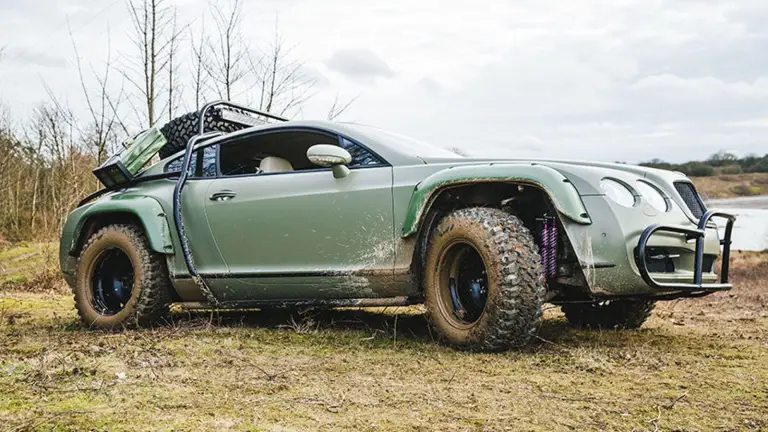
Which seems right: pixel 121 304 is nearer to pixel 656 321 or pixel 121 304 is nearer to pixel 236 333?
pixel 236 333

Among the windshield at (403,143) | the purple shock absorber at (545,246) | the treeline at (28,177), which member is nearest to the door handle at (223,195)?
the windshield at (403,143)

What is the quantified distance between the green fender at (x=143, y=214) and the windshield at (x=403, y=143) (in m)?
1.64

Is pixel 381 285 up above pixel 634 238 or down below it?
below

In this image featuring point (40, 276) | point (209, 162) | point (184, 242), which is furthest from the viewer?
point (40, 276)

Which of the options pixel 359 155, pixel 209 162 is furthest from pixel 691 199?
pixel 209 162

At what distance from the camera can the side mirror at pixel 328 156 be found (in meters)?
4.47

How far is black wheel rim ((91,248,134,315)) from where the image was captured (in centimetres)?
561

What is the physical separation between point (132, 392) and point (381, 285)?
1776 mm

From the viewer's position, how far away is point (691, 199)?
432 cm

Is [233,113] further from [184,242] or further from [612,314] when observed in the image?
[612,314]

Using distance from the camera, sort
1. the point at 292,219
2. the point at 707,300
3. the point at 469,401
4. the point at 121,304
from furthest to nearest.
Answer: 1. the point at 707,300
2. the point at 121,304
3. the point at 292,219
4. the point at 469,401

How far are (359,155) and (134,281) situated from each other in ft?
6.70

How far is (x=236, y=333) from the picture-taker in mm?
4875

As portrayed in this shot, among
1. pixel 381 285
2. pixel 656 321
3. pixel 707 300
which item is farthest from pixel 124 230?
pixel 707 300
